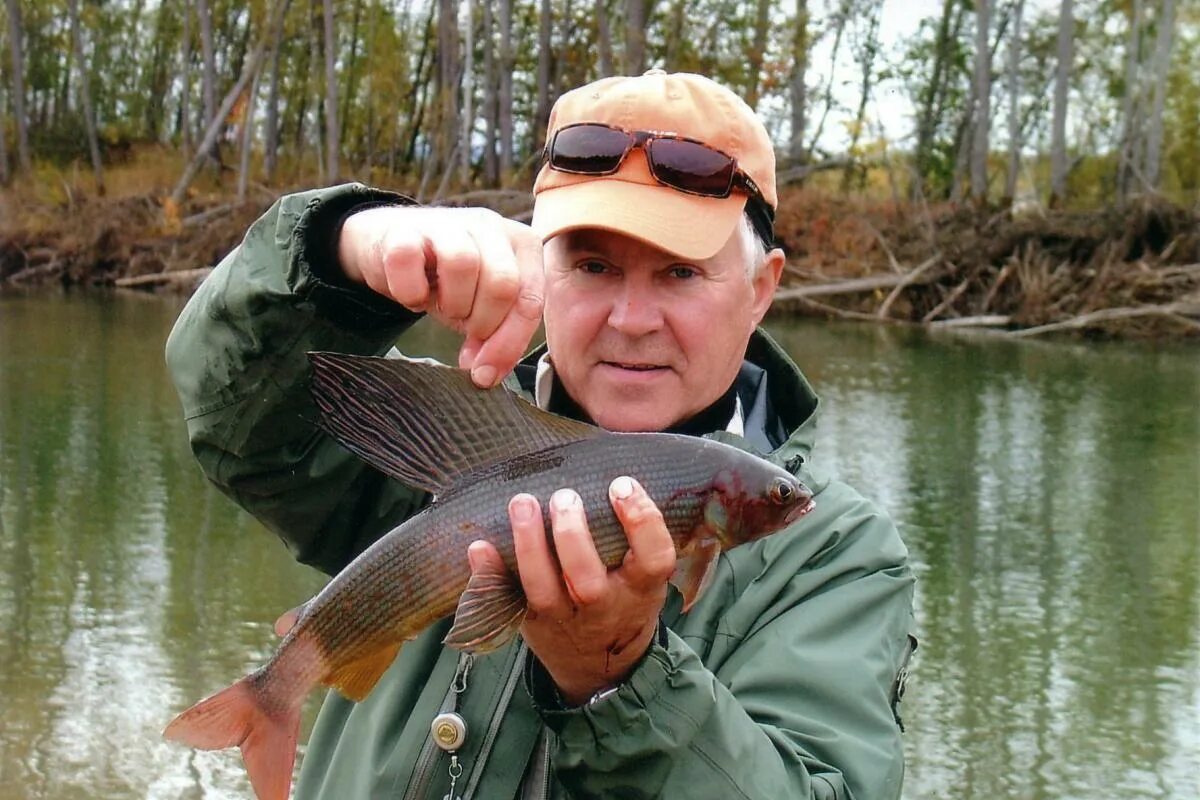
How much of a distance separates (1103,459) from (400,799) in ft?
33.6

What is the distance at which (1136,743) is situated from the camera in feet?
20.6

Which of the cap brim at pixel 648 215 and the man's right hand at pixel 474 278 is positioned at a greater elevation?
Answer: the cap brim at pixel 648 215

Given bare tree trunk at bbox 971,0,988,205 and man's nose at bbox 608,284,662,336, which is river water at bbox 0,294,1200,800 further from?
bare tree trunk at bbox 971,0,988,205

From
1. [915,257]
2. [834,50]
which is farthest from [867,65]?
[915,257]

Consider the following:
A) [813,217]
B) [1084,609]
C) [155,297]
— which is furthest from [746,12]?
[1084,609]

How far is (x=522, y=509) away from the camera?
1976mm

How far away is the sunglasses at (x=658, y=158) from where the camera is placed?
281 cm

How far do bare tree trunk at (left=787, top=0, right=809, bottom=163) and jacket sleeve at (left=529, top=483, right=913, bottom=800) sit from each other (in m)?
34.0

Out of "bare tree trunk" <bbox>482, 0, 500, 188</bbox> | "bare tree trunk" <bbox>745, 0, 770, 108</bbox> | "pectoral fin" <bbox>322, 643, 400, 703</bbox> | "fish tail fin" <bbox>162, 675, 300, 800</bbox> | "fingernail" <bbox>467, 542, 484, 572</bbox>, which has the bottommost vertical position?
"fish tail fin" <bbox>162, 675, 300, 800</bbox>

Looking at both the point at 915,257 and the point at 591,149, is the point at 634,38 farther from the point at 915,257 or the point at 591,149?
the point at 591,149

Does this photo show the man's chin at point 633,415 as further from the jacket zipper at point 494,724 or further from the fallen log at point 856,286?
the fallen log at point 856,286

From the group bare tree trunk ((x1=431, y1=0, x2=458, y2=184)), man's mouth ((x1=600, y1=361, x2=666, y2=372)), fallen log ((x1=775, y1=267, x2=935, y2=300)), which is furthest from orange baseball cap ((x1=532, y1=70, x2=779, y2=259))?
bare tree trunk ((x1=431, y1=0, x2=458, y2=184))

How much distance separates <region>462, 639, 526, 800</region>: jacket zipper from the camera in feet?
8.34

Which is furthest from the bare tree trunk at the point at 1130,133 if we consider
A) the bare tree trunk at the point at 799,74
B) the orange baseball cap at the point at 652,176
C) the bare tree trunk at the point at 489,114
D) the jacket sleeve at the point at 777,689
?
the jacket sleeve at the point at 777,689
